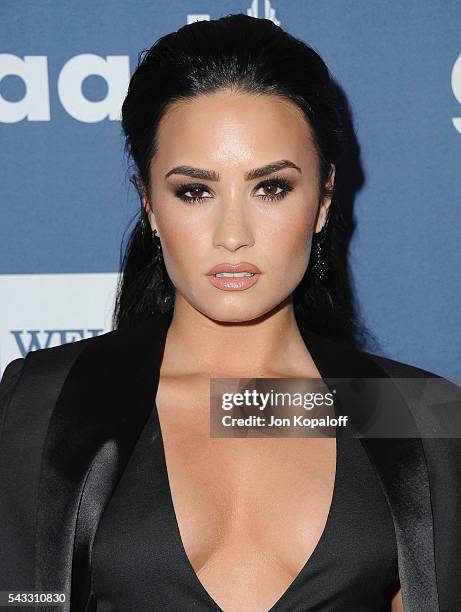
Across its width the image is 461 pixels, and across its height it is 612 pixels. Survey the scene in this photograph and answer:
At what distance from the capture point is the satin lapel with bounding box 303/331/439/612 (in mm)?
1792

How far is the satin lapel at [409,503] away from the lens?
1.79 m

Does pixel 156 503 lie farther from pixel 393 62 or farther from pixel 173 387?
pixel 393 62

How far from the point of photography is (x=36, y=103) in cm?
236

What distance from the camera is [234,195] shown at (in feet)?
5.81

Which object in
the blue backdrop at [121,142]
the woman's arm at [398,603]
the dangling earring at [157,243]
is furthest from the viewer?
the blue backdrop at [121,142]

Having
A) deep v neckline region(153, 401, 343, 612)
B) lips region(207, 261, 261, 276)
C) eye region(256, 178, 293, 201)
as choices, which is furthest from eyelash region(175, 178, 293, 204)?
deep v neckline region(153, 401, 343, 612)

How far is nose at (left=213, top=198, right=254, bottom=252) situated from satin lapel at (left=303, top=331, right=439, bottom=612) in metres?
0.52


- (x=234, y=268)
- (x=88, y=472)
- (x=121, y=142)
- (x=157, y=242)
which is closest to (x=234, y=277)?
(x=234, y=268)

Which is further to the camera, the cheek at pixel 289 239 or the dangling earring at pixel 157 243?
the dangling earring at pixel 157 243

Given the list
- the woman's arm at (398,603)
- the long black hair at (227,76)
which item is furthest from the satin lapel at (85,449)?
the woman's arm at (398,603)

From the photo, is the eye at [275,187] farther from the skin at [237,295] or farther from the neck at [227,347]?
the neck at [227,347]

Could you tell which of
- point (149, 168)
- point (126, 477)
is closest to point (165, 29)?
point (149, 168)

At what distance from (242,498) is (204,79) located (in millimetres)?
963

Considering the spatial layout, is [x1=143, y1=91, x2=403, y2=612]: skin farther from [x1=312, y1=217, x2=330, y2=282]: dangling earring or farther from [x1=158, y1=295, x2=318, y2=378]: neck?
[x1=312, y1=217, x2=330, y2=282]: dangling earring
